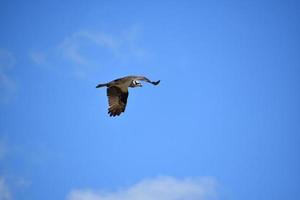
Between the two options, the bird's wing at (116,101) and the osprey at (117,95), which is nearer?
the osprey at (117,95)

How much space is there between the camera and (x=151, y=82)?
2150cm

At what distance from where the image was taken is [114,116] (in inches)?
910

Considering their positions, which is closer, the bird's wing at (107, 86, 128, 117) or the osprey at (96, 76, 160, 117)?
the osprey at (96, 76, 160, 117)

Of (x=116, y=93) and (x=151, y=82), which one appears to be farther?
(x=116, y=93)

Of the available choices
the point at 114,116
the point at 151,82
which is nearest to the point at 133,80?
the point at 151,82

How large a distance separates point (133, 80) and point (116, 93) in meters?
1.57

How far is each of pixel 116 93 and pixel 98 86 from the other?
121cm

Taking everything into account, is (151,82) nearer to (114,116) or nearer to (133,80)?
(133,80)

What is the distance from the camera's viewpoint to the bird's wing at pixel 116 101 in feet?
75.3

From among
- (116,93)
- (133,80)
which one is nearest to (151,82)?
(133,80)

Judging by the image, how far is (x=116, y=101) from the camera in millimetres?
23109

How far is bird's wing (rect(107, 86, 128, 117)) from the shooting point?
75.3 ft

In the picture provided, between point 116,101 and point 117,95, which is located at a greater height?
point 117,95

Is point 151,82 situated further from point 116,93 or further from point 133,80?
point 116,93
